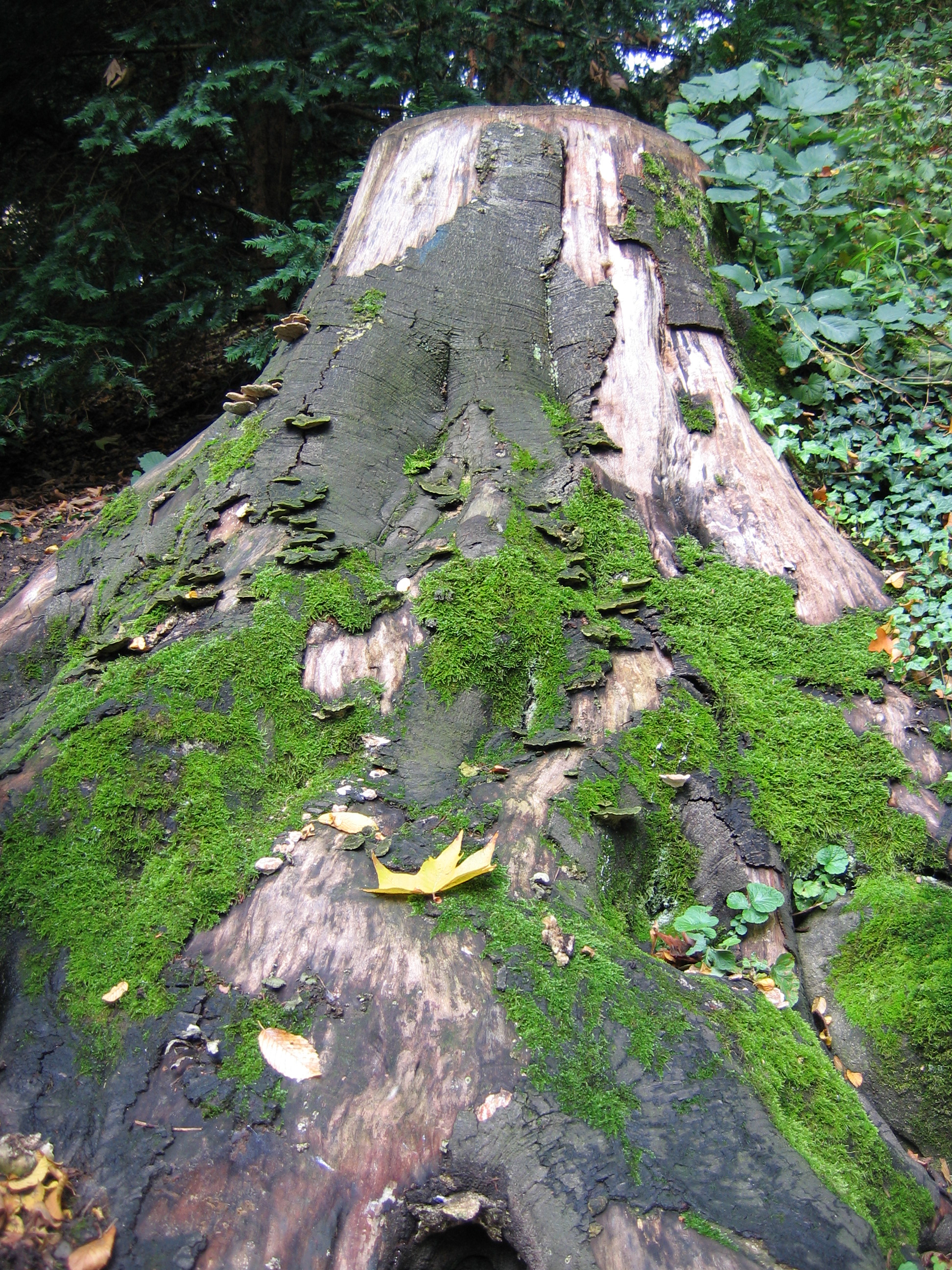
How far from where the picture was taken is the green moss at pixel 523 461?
11.0 ft

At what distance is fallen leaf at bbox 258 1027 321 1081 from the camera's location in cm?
184

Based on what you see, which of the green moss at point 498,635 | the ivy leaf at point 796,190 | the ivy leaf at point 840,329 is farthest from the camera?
the ivy leaf at point 796,190

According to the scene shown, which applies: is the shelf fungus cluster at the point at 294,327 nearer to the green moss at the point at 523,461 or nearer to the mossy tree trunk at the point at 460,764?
the mossy tree trunk at the point at 460,764

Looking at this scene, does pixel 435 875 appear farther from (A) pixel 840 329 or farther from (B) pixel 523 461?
(A) pixel 840 329

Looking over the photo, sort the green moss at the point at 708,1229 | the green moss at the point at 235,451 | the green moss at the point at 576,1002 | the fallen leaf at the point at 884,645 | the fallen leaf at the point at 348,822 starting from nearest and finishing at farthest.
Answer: the green moss at the point at 708,1229
the green moss at the point at 576,1002
the fallen leaf at the point at 348,822
the fallen leaf at the point at 884,645
the green moss at the point at 235,451

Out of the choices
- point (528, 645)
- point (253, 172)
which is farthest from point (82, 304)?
point (528, 645)

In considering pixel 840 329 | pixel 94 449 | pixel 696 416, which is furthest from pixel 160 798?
pixel 94 449

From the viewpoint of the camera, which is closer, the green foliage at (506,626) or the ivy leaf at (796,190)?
the green foliage at (506,626)

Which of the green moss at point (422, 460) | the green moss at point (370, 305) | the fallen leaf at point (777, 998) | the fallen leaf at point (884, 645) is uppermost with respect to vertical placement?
the green moss at point (370, 305)

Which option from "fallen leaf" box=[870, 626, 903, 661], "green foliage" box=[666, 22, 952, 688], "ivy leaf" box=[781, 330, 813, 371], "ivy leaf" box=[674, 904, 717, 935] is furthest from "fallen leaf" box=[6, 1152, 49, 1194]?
"ivy leaf" box=[781, 330, 813, 371]

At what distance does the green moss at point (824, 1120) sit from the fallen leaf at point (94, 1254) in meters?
1.41

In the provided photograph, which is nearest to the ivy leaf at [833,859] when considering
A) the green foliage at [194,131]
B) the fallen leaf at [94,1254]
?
the fallen leaf at [94,1254]

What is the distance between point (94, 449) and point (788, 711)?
7.54m

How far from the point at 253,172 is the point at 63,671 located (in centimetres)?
622
